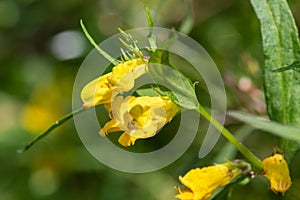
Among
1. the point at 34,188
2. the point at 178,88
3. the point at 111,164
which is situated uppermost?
the point at 178,88

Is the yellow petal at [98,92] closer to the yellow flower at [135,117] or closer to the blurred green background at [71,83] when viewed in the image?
the yellow flower at [135,117]

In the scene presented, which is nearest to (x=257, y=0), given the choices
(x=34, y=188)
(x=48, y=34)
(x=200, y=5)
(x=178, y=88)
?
(x=178, y=88)

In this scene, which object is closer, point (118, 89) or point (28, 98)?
point (118, 89)

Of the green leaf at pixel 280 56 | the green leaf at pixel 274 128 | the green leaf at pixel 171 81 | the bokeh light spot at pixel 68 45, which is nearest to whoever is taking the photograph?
the green leaf at pixel 274 128

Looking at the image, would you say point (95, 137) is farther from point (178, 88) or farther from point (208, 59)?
point (178, 88)

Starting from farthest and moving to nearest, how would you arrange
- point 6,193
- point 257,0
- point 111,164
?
point 6,193
point 111,164
point 257,0

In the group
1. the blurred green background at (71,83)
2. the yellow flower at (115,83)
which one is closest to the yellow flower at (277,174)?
the yellow flower at (115,83)

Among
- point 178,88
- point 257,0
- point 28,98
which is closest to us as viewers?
point 178,88

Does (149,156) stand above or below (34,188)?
above
